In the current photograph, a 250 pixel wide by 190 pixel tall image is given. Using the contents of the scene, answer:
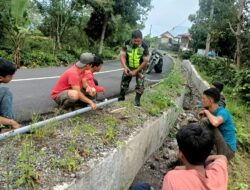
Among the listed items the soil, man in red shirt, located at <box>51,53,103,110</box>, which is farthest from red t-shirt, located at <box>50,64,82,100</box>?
the soil

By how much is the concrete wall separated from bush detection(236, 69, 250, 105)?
23.0ft

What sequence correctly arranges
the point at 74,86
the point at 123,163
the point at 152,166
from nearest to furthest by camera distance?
the point at 123,163 → the point at 74,86 → the point at 152,166

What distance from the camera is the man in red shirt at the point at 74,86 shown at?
588 centimetres

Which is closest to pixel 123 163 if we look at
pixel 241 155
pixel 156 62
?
pixel 241 155

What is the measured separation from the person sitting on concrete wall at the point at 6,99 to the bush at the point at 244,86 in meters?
10.3

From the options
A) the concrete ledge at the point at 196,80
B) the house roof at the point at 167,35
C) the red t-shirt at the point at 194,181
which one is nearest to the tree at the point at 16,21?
the concrete ledge at the point at 196,80

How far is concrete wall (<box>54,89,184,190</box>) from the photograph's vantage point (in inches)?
149

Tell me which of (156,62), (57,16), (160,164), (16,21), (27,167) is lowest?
(160,164)

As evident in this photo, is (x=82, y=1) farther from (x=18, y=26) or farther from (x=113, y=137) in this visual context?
(x=113, y=137)

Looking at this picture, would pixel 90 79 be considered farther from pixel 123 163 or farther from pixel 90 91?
pixel 123 163

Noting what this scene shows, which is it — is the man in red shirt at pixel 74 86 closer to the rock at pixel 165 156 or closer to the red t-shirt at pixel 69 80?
the red t-shirt at pixel 69 80

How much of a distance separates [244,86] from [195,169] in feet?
38.1

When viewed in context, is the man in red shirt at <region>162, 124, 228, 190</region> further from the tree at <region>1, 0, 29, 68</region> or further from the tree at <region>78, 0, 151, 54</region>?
the tree at <region>78, 0, 151, 54</region>

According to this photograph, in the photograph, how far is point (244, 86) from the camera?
45.3 feet
